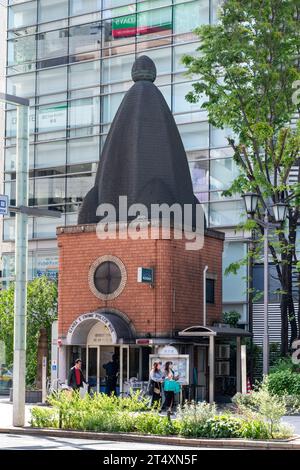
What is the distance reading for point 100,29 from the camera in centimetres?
A: 5531

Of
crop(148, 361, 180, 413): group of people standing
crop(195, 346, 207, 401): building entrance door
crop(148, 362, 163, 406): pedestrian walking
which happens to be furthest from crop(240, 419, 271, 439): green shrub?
crop(195, 346, 207, 401): building entrance door

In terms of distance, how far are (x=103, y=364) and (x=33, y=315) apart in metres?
9.44

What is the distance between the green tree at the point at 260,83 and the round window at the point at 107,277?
5.21 metres

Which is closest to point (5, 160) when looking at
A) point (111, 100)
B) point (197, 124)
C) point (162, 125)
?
point (111, 100)

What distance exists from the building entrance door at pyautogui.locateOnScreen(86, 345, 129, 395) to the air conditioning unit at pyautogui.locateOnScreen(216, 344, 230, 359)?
420 cm

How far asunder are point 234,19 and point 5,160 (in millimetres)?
24354

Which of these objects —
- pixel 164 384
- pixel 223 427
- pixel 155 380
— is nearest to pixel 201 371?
pixel 155 380

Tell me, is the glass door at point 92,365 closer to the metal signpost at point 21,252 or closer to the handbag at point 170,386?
the handbag at point 170,386

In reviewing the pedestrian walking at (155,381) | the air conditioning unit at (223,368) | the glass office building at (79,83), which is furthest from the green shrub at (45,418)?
the glass office building at (79,83)

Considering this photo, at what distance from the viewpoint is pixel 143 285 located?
36375 mm

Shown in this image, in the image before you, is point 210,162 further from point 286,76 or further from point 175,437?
point 175,437

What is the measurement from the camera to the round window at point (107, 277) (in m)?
37.1

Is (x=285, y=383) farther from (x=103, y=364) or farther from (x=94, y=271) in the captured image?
(x=94, y=271)

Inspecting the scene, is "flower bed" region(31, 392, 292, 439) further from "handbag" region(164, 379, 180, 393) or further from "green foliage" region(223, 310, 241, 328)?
"green foliage" region(223, 310, 241, 328)
